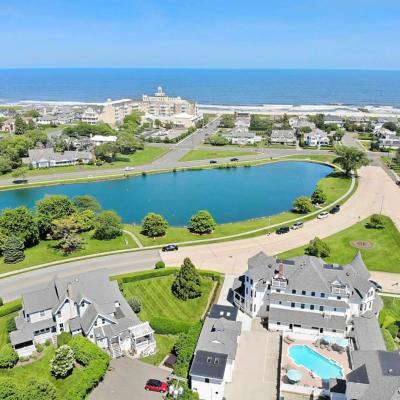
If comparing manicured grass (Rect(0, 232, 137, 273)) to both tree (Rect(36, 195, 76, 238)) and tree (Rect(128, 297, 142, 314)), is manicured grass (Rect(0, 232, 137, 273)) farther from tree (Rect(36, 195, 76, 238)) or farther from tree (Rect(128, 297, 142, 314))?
tree (Rect(128, 297, 142, 314))

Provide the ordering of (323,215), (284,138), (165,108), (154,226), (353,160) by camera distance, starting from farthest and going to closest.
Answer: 1. (165,108)
2. (284,138)
3. (353,160)
4. (323,215)
5. (154,226)

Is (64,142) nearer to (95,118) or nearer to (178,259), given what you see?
(95,118)

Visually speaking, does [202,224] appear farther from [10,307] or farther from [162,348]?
[10,307]

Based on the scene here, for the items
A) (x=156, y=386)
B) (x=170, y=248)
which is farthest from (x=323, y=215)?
(x=156, y=386)

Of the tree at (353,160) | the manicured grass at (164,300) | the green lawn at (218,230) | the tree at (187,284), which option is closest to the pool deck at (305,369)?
the manicured grass at (164,300)

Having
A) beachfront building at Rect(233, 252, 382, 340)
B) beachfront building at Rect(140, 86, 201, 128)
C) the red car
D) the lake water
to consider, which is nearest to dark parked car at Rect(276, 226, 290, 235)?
the lake water

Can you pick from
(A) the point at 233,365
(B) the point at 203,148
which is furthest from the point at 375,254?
(B) the point at 203,148

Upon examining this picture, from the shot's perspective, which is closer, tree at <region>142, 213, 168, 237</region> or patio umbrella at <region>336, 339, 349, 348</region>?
patio umbrella at <region>336, 339, 349, 348</region>
